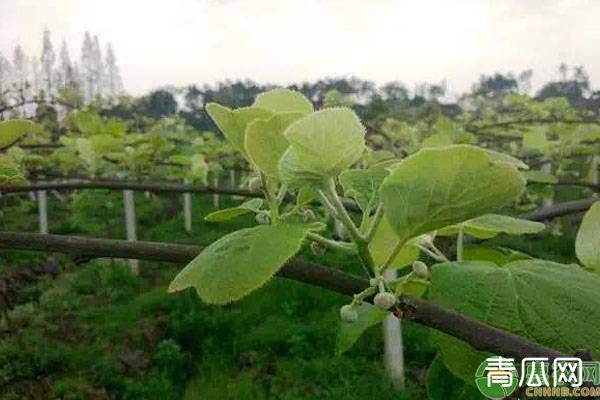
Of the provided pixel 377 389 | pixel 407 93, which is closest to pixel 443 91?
pixel 407 93

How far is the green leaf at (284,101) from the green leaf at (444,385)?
0.23 metres

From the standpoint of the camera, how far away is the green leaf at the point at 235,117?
469 millimetres

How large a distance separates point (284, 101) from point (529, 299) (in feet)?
0.74

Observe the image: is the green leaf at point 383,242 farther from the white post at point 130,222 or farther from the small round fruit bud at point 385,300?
the white post at point 130,222

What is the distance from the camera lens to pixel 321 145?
408mm

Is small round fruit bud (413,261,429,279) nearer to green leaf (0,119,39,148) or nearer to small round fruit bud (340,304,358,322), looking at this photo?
small round fruit bud (340,304,358,322)

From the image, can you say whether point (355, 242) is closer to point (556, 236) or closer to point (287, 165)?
point (287, 165)

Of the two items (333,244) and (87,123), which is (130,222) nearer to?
(87,123)

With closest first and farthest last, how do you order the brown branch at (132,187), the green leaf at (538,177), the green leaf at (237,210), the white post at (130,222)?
the green leaf at (237,210), the brown branch at (132,187), the green leaf at (538,177), the white post at (130,222)

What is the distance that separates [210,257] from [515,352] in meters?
0.20

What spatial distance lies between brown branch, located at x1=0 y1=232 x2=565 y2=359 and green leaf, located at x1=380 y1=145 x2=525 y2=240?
48 mm

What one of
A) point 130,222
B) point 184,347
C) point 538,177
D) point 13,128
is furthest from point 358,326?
point 130,222

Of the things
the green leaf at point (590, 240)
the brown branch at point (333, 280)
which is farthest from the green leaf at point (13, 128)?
the green leaf at point (590, 240)

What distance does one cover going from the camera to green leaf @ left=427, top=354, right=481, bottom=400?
1.81 ft
